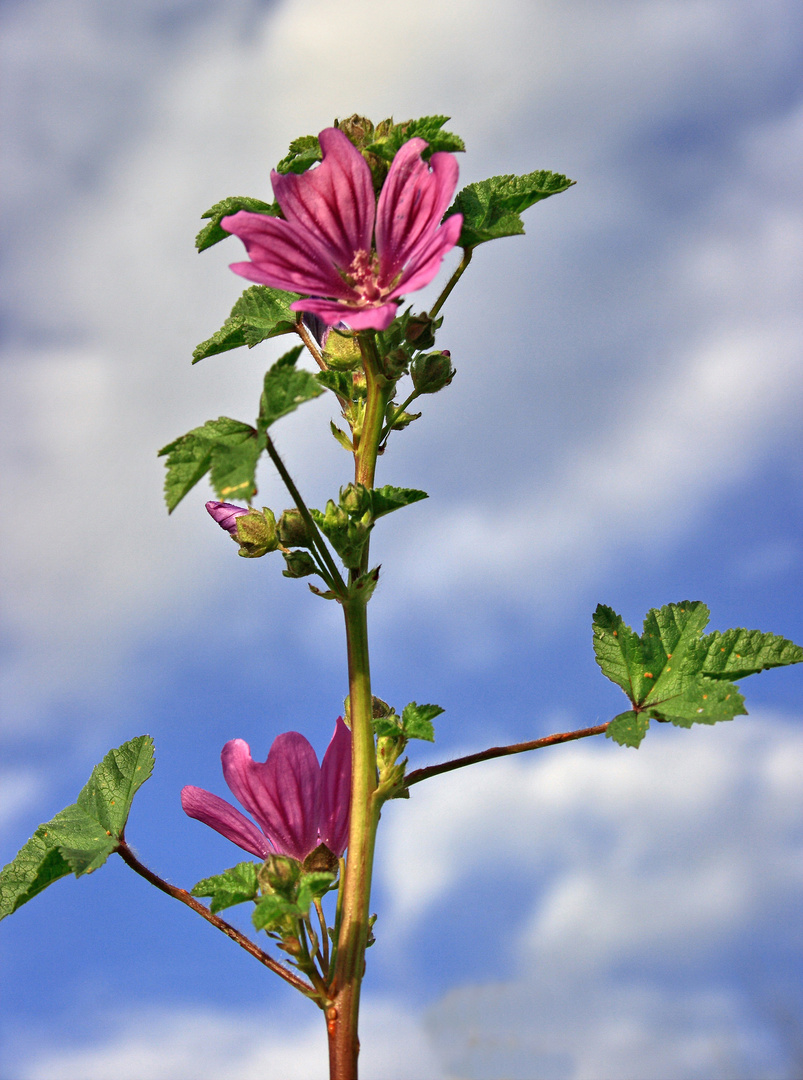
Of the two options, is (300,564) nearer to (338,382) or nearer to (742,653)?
(338,382)

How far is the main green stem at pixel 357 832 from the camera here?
161 cm

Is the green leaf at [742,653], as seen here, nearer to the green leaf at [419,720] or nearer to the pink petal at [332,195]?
the green leaf at [419,720]

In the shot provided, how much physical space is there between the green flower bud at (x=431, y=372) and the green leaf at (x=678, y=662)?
62 centimetres

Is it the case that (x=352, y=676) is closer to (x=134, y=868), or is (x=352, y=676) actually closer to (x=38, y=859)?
(x=134, y=868)

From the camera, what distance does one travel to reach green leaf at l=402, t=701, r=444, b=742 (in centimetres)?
158

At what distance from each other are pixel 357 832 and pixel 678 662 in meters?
0.77

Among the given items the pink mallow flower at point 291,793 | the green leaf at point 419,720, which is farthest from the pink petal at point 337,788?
the green leaf at point 419,720

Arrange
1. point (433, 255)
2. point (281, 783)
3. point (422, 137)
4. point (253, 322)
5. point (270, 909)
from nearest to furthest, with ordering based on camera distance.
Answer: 1. point (270, 909)
2. point (433, 255)
3. point (422, 137)
4. point (281, 783)
5. point (253, 322)

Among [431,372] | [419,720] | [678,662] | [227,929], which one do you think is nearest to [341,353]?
[431,372]

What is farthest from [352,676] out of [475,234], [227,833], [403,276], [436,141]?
[436,141]

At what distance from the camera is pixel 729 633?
1.96 metres

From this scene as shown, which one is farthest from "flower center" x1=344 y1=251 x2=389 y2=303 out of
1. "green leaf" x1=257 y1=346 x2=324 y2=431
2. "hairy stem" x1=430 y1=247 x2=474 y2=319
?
"green leaf" x1=257 y1=346 x2=324 y2=431

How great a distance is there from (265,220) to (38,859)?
1355 mm

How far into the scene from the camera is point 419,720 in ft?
5.25
